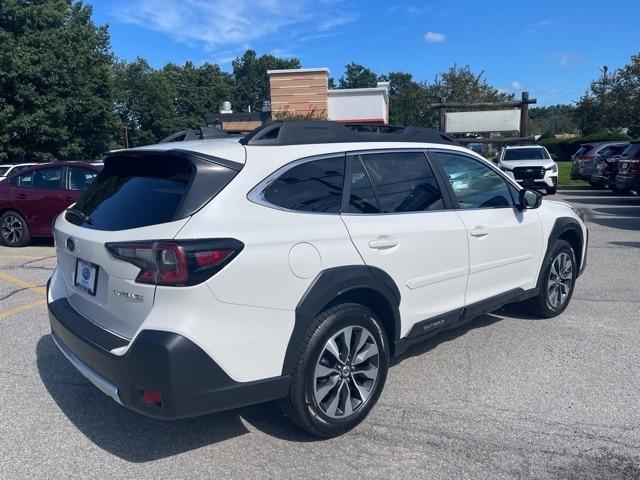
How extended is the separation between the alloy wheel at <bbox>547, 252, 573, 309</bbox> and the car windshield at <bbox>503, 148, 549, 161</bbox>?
1492 centimetres

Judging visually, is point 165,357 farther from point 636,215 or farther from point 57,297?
point 636,215

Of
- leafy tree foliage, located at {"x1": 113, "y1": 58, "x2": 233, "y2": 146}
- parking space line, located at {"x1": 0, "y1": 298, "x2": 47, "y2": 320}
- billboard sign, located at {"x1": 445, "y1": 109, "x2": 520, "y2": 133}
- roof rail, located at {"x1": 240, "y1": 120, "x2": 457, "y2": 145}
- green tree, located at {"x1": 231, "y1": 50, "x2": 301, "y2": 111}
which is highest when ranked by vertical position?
green tree, located at {"x1": 231, "y1": 50, "x2": 301, "y2": 111}

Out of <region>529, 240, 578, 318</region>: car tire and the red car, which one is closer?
<region>529, 240, 578, 318</region>: car tire

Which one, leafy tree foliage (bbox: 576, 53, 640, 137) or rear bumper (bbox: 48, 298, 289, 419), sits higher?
leafy tree foliage (bbox: 576, 53, 640, 137)

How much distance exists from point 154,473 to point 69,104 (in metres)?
27.3

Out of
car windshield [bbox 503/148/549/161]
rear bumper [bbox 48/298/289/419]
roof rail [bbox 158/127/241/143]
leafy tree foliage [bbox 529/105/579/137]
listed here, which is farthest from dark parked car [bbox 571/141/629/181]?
leafy tree foliage [bbox 529/105/579/137]

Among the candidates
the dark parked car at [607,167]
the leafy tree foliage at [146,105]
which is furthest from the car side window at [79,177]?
the leafy tree foliage at [146,105]

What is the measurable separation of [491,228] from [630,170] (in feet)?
38.6

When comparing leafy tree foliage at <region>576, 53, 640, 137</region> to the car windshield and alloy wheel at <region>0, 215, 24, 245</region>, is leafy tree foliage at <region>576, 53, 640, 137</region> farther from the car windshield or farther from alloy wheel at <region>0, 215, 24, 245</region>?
alloy wheel at <region>0, 215, 24, 245</region>

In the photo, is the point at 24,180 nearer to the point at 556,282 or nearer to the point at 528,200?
the point at 528,200

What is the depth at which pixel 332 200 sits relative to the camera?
354cm

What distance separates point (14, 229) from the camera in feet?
33.7

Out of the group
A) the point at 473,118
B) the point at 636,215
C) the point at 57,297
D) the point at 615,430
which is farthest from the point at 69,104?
the point at 615,430

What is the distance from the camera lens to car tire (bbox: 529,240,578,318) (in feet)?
17.7
